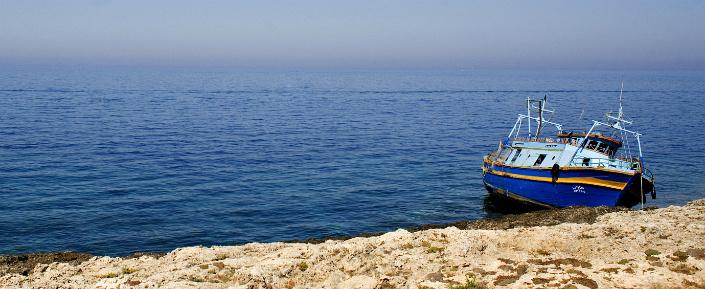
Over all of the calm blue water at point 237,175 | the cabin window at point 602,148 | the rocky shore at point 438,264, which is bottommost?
the calm blue water at point 237,175

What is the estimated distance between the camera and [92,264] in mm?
17641

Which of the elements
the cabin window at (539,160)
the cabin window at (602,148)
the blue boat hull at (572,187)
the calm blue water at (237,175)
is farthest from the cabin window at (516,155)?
the cabin window at (602,148)

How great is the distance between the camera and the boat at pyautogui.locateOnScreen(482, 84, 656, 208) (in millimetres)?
36000

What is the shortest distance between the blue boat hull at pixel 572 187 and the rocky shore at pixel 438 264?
1674 cm

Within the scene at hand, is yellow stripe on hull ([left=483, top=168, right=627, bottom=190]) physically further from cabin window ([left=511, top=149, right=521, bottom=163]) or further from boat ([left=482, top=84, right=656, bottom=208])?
cabin window ([left=511, top=149, right=521, bottom=163])

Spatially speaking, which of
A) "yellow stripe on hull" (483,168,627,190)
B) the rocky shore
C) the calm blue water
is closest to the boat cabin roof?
"yellow stripe on hull" (483,168,627,190)

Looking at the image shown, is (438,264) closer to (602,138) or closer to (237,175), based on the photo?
(602,138)

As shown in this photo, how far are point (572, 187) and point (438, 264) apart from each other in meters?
24.8

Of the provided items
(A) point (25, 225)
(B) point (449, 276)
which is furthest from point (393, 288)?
(A) point (25, 225)

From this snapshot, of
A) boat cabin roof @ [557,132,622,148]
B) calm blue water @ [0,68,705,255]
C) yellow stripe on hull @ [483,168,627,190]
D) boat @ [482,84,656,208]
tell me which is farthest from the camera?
boat cabin roof @ [557,132,622,148]

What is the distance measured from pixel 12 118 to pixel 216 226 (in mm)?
62232

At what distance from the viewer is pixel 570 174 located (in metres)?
37.2

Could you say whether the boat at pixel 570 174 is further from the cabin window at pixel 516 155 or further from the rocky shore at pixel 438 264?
the rocky shore at pixel 438 264

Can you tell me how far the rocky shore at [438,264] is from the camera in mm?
13992
